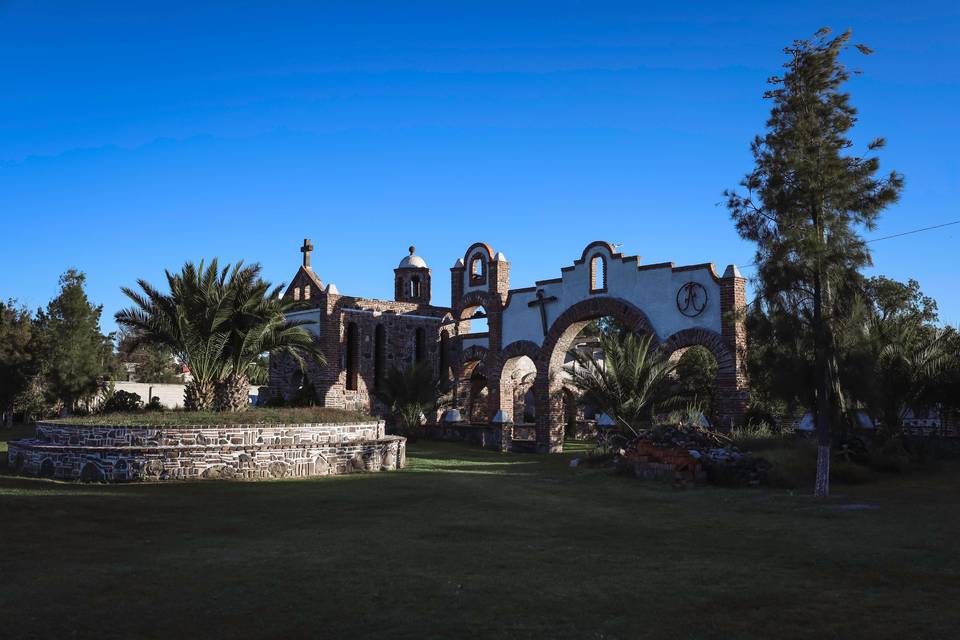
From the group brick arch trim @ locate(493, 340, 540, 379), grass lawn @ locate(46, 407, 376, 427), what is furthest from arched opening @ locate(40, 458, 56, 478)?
brick arch trim @ locate(493, 340, 540, 379)

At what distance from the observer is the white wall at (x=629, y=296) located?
23.5m

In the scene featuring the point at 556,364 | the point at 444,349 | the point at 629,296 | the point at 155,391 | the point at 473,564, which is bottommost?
the point at 473,564

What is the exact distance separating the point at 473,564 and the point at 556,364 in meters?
20.5

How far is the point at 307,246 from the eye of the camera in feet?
117

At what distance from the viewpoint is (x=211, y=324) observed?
18734 mm

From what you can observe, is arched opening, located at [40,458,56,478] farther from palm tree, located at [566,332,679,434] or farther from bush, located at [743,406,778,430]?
bush, located at [743,406,778,430]

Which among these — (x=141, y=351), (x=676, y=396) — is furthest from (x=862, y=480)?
(x=141, y=351)

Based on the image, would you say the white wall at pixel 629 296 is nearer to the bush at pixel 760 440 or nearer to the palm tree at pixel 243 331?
the bush at pixel 760 440

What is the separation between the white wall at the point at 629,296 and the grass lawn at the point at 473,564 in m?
10.7

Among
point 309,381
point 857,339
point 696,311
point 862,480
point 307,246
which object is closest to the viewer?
point 857,339

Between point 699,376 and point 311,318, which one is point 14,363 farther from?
point 699,376

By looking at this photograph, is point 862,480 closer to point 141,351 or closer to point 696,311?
point 696,311

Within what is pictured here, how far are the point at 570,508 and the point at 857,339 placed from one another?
6157mm

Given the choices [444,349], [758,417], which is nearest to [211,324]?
[758,417]
